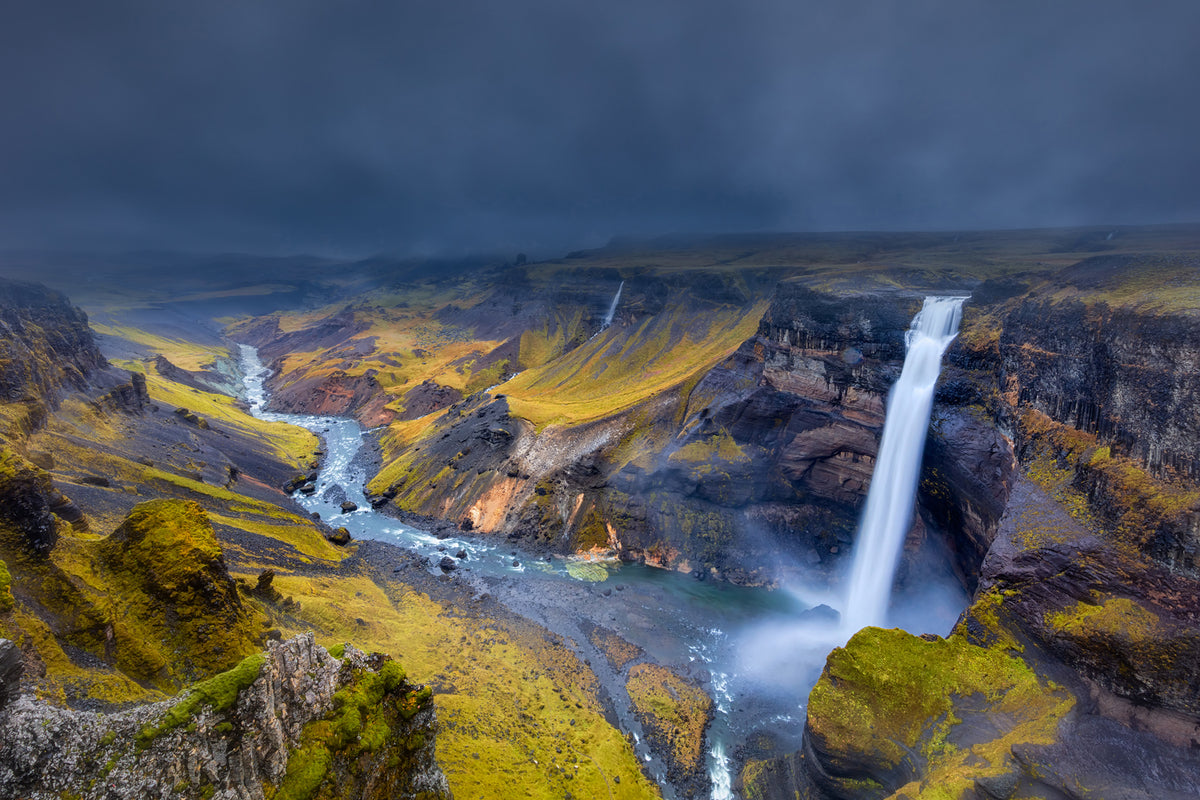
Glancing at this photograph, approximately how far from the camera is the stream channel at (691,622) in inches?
1326

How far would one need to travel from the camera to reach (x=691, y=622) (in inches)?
1785

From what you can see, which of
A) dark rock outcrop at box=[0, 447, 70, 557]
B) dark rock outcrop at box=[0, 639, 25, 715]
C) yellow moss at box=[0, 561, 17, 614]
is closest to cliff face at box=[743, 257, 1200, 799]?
dark rock outcrop at box=[0, 639, 25, 715]

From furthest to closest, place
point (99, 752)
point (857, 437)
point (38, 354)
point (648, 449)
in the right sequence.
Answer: point (648, 449) < point (38, 354) < point (857, 437) < point (99, 752)

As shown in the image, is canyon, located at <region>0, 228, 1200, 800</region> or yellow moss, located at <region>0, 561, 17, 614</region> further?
canyon, located at <region>0, 228, 1200, 800</region>

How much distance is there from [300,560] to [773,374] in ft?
176

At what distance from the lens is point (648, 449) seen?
208ft

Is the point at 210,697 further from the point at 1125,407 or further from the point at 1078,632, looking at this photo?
the point at 1125,407

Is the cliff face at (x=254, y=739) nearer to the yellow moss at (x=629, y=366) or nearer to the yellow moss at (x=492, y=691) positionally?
the yellow moss at (x=492, y=691)

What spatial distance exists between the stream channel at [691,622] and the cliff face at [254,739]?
19.9m

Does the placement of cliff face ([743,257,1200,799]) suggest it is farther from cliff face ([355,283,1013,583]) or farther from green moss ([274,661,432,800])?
green moss ([274,661,432,800])

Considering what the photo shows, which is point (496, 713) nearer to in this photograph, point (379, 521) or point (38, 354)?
point (379, 521)

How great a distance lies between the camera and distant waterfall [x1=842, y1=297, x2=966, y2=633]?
46.5 metres

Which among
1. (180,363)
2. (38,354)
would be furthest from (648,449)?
(180,363)

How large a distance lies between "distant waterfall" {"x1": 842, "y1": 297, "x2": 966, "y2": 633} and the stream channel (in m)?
3.15
